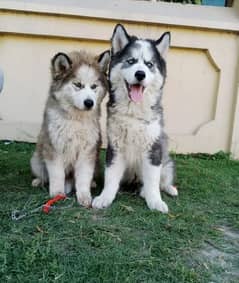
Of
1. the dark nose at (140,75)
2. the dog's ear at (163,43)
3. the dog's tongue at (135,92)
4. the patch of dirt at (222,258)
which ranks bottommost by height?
the patch of dirt at (222,258)

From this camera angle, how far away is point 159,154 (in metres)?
3.88

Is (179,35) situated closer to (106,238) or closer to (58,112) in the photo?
(58,112)

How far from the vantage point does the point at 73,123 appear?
12.8 feet

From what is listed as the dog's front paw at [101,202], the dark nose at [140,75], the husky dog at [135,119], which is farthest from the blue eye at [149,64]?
the dog's front paw at [101,202]

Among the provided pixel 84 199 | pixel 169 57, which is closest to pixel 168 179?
pixel 84 199

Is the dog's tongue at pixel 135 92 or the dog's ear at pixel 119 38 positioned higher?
the dog's ear at pixel 119 38

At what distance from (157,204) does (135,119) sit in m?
0.74

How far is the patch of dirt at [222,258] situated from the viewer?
2.80 m

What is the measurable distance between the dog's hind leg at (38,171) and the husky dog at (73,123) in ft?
0.62

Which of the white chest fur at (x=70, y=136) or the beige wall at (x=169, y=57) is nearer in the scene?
the white chest fur at (x=70, y=136)

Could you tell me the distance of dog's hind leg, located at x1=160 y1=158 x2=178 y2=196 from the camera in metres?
4.28

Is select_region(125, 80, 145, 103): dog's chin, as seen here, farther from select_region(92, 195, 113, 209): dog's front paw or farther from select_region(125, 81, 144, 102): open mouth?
select_region(92, 195, 113, 209): dog's front paw

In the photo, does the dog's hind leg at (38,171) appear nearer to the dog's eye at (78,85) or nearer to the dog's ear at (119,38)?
the dog's eye at (78,85)

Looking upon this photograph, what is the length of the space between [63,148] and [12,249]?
49.5 inches
